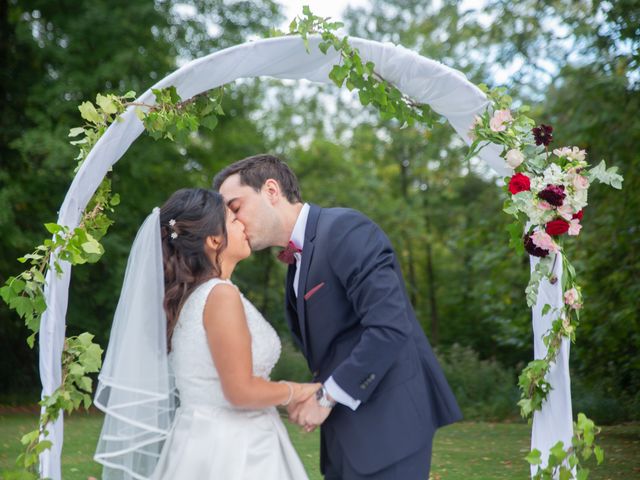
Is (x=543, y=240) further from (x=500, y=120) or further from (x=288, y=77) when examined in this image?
(x=288, y=77)

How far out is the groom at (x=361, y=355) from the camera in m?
3.22

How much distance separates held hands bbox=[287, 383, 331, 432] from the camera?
3.29 meters

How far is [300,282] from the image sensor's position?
343cm

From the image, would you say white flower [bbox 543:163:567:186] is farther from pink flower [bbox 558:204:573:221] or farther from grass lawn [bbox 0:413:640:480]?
grass lawn [bbox 0:413:640:480]

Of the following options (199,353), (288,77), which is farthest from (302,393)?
(288,77)

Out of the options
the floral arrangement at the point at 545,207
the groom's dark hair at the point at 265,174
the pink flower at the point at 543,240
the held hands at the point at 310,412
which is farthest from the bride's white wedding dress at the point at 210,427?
the pink flower at the point at 543,240

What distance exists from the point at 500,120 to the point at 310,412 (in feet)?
5.18

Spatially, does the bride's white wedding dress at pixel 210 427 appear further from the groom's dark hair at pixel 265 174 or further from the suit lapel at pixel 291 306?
the groom's dark hair at pixel 265 174

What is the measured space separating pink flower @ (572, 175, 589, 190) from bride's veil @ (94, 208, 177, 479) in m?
1.84

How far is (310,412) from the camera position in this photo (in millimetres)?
3293

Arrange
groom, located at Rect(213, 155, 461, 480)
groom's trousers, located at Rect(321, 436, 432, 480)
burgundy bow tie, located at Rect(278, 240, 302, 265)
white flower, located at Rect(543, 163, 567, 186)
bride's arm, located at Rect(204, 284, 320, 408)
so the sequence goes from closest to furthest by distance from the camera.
Answer: bride's arm, located at Rect(204, 284, 320, 408) < groom, located at Rect(213, 155, 461, 480) < groom's trousers, located at Rect(321, 436, 432, 480) < burgundy bow tie, located at Rect(278, 240, 302, 265) < white flower, located at Rect(543, 163, 567, 186)

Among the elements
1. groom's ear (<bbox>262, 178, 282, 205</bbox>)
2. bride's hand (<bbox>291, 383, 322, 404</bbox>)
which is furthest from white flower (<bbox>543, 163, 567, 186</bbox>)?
bride's hand (<bbox>291, 383, 322, 404</bbox>)

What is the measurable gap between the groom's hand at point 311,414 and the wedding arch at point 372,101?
2.91 feet

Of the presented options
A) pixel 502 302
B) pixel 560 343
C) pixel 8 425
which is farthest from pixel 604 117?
pixel 8 425
